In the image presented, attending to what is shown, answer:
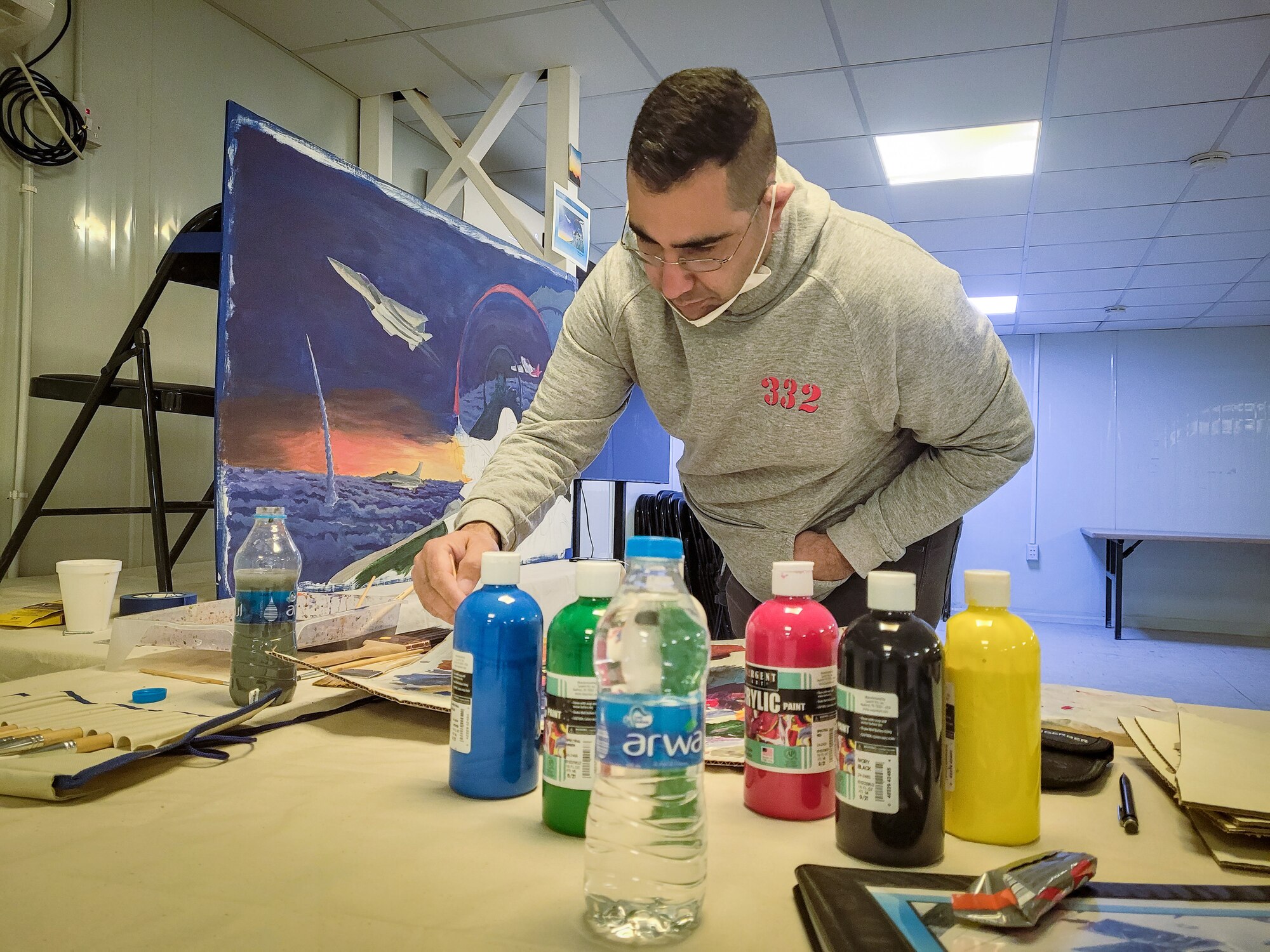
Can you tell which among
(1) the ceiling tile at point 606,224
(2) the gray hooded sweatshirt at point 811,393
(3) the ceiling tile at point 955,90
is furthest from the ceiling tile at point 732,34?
(2) the gray hooded sweatshirt at point 811,393

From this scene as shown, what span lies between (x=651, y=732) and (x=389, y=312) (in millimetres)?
1998

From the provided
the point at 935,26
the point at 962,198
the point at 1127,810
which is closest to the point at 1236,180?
the point at 962,198

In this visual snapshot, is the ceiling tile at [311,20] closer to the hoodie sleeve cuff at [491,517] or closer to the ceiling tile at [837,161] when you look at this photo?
the ceiling tile at [837,161]

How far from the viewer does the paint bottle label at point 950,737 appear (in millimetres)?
654

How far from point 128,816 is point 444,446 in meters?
1.90

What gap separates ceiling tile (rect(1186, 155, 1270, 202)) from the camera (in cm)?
391

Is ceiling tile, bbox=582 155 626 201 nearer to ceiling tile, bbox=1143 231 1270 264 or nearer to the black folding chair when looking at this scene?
the black folding chair

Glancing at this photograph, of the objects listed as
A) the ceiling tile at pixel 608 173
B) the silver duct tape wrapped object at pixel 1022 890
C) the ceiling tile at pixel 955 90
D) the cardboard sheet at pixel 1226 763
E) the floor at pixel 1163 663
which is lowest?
the floor at pixel 1163 663

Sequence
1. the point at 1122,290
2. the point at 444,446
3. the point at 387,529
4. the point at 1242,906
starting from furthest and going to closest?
1. the point at 1122,290
2. the point at 444,446
3. the point at 387,529
4. the point at 1242,906

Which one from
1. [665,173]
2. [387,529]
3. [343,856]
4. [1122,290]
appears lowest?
[343,856]

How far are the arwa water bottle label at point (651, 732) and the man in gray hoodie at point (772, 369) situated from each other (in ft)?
1.77

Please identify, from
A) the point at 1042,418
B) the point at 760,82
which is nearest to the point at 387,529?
the point at 760,82

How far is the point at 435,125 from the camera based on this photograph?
3.54 metres

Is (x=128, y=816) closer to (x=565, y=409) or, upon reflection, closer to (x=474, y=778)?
(x=474, y=778)
